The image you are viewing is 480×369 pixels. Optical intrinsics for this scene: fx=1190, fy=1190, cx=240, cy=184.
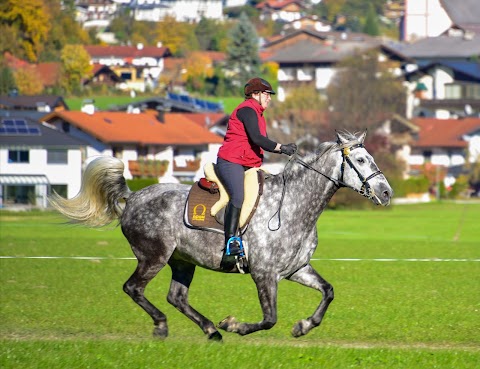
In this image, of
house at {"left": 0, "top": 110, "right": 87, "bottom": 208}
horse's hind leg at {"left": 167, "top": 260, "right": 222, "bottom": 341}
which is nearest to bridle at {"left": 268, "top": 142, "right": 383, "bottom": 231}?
horse's hind leg at {"left": 167, "top": 260, "right": 222, "bottom": 341}

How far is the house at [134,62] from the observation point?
162 metres

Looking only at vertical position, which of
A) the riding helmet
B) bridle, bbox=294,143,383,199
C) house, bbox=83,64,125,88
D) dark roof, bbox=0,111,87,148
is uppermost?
the riding helmet

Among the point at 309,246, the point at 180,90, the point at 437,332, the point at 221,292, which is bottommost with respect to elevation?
the point at 180,90

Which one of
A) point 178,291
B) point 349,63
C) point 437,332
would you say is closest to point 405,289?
point 437,332

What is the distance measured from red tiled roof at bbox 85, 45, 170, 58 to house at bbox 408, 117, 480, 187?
56572 mm

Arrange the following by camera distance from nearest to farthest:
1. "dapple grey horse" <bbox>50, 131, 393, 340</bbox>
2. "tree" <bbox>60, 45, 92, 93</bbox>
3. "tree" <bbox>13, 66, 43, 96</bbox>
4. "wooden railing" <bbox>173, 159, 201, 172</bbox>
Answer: "dapple grey horse" <bbox>50, 131, 393, 340</bbox>, "wooden railing" <bbox>173, 159, 201, 172</bbox>, "tree" <bbox>13, 66, 43, 96</bbox>, "tree" <bbox>60, 45, 92, 93</bbox>

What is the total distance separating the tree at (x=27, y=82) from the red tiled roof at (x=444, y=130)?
147 feet

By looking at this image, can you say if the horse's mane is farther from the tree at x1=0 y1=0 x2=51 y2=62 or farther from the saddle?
the tree at x1=0 y1=0 x2=51 y2=62

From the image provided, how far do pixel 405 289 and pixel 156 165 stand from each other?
71879mm

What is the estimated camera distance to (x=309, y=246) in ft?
46.6

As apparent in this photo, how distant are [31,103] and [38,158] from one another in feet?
73.4

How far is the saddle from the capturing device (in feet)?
46.5

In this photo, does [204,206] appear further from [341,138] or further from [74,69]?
[74,69]

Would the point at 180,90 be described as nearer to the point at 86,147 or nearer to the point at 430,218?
the point at 86,147
